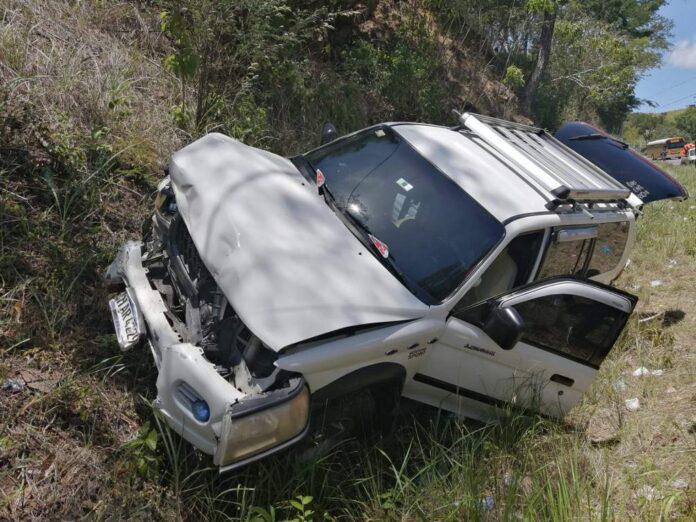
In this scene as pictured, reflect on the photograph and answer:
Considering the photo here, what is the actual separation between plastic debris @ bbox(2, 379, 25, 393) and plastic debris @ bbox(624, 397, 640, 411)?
377 cm

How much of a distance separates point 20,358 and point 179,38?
337cm

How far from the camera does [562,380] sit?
352 centimetres

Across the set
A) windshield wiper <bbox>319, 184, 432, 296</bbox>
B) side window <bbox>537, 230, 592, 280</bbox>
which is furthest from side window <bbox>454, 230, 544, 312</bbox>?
windshield wiper <bbox>319, 184, 432, 296</bbox>

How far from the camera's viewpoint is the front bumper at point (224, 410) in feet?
7.58

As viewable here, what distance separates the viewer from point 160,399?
8.38 feet

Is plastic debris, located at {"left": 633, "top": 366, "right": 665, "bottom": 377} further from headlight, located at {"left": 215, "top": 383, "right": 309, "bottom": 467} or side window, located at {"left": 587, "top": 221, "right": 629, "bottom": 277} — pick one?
headlight, located at {"left": 215, "top": 383, "right": 309, "bottom": 467}

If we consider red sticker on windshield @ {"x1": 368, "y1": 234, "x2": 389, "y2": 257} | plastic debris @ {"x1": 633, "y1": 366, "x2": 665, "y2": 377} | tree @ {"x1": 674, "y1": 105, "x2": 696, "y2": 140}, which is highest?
red sticker on windshield @ {"x1": 368, "y1": 234, "x2": 389, "y2": 257}

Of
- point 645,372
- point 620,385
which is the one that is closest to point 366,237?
point 620,385

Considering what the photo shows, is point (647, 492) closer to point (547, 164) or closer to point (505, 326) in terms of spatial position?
point (505, 326)

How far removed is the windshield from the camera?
3.15 m

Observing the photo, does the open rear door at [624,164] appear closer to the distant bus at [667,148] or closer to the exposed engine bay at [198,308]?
the exposed engine bay at [198,308]

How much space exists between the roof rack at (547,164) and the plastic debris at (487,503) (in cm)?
174

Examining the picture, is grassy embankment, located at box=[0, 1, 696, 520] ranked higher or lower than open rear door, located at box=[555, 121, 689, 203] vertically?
lower

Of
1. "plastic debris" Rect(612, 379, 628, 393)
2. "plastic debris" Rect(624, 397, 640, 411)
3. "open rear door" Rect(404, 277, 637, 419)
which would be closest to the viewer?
"open rear door" Rect(404, 277, 637, 419)
